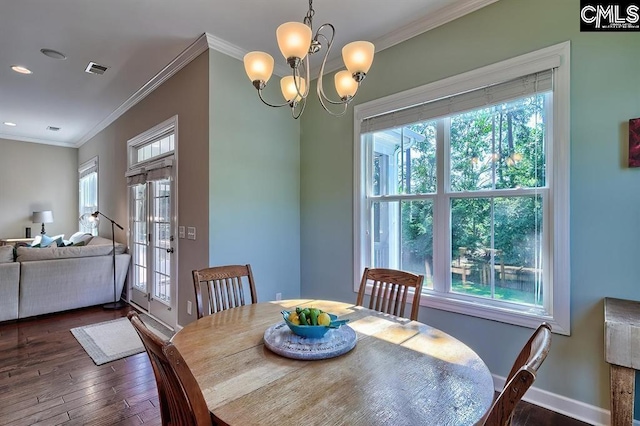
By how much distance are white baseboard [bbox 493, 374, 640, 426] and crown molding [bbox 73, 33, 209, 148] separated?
11.8 ft

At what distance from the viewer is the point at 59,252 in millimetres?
4090

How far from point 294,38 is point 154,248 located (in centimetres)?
345

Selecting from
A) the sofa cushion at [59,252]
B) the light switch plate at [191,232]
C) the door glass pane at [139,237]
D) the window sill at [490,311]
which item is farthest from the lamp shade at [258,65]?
the sofa cushion at [59,252]

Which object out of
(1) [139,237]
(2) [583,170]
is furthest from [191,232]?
(2) [583,170]

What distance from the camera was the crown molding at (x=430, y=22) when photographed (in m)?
Result: 2.35

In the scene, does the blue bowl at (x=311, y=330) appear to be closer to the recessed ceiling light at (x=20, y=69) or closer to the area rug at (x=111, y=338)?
the area rug at (x=111, y=338)

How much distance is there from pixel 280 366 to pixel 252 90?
9.29 feet

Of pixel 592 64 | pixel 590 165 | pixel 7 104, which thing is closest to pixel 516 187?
pixel 590 165

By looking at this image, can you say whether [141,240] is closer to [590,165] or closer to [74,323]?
[74,323]

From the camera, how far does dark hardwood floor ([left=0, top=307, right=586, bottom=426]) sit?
6.58ft

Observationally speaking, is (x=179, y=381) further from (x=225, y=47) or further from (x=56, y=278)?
(x=56, y=278)

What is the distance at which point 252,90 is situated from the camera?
10.6 feet

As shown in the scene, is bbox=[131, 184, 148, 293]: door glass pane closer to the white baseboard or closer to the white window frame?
the white window frame

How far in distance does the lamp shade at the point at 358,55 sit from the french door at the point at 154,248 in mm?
2600
